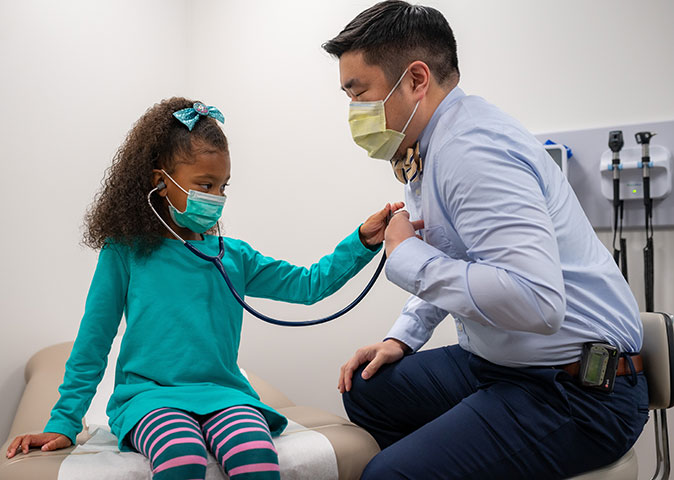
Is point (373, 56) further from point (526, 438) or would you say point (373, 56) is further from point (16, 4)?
point (16, 4)

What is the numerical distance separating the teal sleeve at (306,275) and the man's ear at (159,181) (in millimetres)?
247

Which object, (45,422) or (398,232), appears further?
(45,422)

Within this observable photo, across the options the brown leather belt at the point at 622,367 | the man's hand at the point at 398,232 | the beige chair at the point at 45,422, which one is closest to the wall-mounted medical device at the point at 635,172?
the brown leather belt at the point at 622,367

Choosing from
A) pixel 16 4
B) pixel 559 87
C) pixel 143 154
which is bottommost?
pixel 143 154

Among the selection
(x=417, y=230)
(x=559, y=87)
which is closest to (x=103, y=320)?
(x=417, y=230)

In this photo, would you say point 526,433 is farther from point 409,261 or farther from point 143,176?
point 143,176

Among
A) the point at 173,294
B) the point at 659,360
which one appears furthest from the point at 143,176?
the point at 659,360

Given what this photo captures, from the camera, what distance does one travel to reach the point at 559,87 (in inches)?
77.9

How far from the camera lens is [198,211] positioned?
135 centimetres

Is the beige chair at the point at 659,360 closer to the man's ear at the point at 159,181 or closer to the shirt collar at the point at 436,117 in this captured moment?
the shirt collar at the point at 436,117

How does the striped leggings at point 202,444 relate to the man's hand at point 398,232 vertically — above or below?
below

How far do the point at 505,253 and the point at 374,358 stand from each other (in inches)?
22.1

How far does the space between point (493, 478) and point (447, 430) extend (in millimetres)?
110

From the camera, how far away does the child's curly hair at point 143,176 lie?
1370 mm
